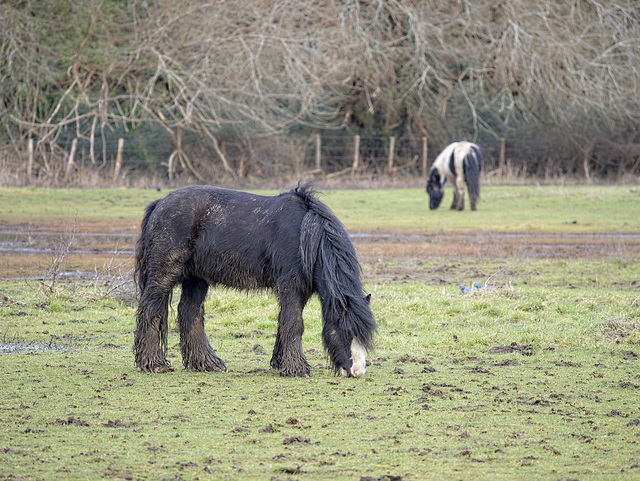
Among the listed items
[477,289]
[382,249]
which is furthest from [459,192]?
[477,289]

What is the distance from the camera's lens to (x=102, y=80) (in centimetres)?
2823

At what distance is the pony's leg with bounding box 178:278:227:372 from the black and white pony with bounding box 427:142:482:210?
16.9 m

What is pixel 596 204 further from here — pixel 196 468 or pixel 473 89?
pixel 196 468

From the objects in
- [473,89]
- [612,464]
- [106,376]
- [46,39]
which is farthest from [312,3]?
[612,464]

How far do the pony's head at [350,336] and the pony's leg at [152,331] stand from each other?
149cm

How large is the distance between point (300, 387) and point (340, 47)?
24532 mm

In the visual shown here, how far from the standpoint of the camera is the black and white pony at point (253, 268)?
713 cm

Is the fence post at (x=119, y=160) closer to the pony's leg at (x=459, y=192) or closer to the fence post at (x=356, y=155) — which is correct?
the fence post at (x=356, y=155)

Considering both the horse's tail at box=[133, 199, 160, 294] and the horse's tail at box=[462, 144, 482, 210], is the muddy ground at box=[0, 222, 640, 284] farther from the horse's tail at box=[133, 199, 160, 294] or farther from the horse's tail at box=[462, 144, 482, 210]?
the horse's tail at box=[462, 144, 482, 210]

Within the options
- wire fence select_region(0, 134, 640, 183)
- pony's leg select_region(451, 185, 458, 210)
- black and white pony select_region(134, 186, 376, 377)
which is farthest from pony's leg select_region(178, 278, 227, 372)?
wire fence select_region(0, 134, 640, 183)

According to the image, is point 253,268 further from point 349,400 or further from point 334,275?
point 349,400

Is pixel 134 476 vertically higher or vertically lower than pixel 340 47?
lower

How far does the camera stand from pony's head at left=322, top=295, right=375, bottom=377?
23.0 ft

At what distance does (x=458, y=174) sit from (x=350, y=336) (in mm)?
17668
